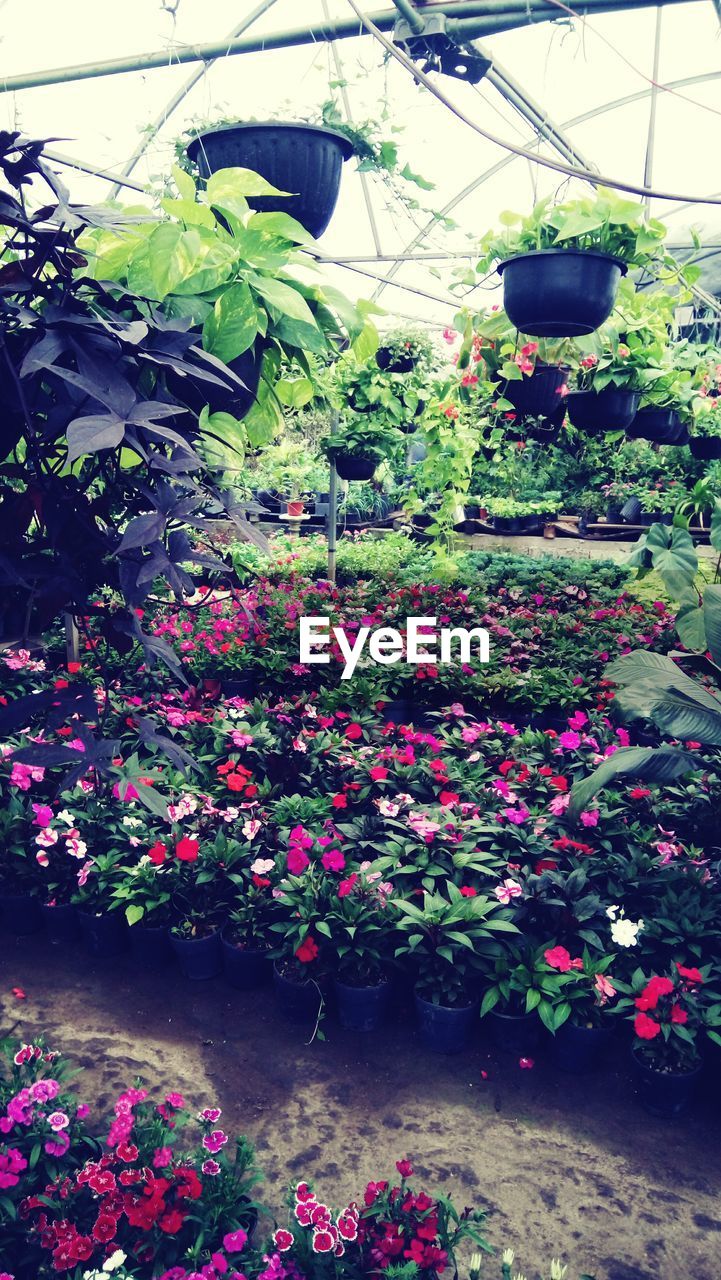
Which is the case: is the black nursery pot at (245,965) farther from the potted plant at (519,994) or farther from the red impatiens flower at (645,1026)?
the red impatiens flower at (645,1026)

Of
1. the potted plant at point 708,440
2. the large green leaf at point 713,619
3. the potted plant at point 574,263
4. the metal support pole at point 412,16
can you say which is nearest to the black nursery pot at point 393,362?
the potted plant at point 708,440

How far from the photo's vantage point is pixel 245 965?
2.46 metres

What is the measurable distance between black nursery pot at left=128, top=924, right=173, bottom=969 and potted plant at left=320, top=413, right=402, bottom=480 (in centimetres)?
397

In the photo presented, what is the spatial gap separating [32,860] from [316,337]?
221 centimetres

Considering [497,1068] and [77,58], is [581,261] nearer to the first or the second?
[497,1068]

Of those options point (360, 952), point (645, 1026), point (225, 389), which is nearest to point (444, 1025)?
point (360, 952)

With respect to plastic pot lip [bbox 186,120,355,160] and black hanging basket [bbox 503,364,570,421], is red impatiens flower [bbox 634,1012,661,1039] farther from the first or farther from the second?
black hanging basket [bbox 503,364,570,421]

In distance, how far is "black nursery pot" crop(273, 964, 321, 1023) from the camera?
2344 millimetres

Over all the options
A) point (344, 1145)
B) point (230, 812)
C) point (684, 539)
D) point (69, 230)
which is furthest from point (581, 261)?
point (344, 1145)

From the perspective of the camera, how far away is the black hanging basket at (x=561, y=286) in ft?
7.55

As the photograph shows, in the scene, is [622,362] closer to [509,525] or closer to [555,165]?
[555,165]

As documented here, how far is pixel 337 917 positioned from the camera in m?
2.30

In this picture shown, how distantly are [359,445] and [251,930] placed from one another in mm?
4094

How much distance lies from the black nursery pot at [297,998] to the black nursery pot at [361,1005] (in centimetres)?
7
